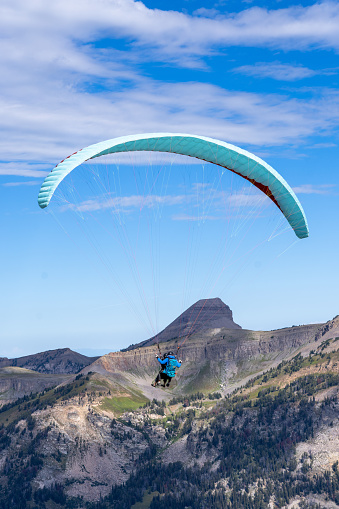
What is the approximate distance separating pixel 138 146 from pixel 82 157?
6764 millimetres

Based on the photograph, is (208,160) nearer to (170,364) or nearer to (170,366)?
(170,364)

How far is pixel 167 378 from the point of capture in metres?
54.4

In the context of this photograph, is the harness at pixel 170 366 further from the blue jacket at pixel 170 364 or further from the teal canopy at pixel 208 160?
the teal canopy at pixel 208 160

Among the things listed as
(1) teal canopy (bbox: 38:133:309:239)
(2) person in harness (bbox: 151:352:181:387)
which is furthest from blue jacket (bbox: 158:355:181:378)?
(1) teal canopy (bbox: 38:133:309:239)

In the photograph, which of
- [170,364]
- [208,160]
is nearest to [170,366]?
[170,364]

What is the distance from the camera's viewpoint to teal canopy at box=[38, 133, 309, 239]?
5153cm

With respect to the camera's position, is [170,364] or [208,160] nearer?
[170,364]

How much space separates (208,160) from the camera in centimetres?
6262

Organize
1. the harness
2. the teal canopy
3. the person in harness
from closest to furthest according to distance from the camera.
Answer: the teal canopy → the person in harness → the harness

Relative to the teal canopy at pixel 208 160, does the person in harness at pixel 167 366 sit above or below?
below

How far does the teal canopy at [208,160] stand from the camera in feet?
169

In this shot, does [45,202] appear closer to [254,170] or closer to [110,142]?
[110,142]

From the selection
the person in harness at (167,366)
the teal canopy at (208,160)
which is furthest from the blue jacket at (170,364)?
the teal canopy at (208,160)

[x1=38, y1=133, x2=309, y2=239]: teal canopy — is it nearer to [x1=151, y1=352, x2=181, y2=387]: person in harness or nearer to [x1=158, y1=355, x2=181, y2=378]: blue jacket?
[x1=151, y1=352, x2=181, y2=387]: person in harness
